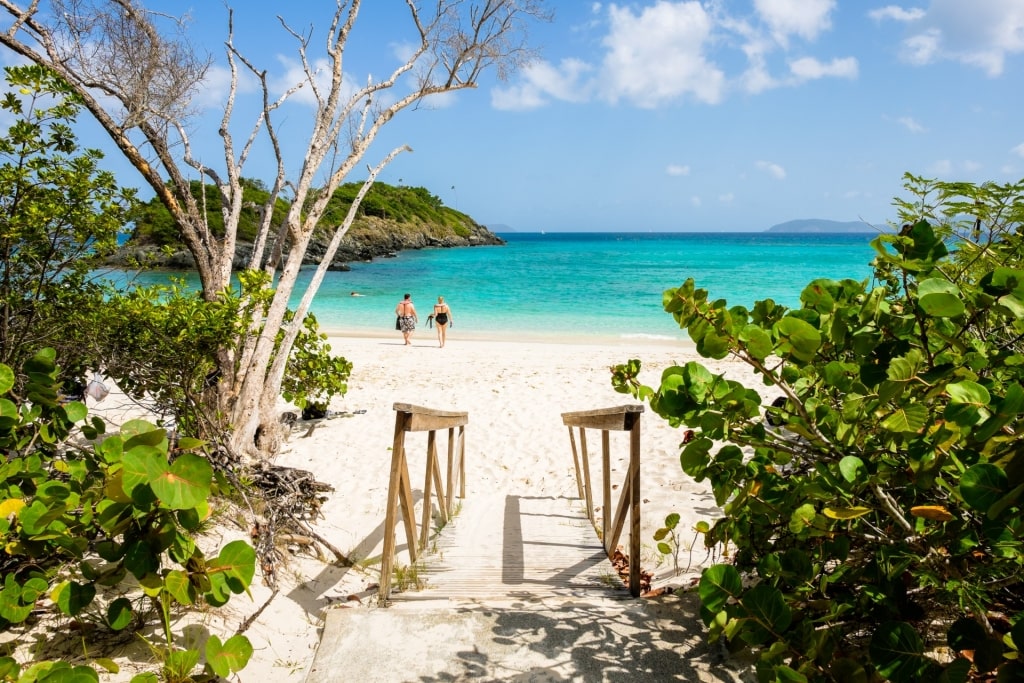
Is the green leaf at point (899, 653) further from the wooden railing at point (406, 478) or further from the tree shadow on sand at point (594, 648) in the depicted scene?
the wooden railing at point (406, 478)

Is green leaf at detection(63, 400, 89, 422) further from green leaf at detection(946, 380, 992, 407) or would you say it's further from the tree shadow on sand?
green leaf at detection(946, 380, 992, 407)

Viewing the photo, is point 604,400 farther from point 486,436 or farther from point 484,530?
point 484,530

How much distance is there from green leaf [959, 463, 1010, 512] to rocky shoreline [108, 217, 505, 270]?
29.0 meters

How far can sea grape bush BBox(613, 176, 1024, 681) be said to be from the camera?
4.41ft

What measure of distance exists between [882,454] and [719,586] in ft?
2.35

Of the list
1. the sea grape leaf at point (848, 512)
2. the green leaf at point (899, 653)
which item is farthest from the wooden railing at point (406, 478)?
the green leaf at point (899, 653)

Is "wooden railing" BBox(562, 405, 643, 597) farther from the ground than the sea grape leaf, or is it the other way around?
the sea grape leaf

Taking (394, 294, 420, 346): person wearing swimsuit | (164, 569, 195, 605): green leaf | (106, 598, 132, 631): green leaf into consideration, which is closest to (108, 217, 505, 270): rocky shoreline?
(394, 294, 420, 346): person wearing swimsuit

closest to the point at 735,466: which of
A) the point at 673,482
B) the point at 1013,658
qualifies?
the point at 1013,658

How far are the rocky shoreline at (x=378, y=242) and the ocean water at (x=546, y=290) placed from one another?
7.18 ft

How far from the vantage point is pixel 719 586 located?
6.48ft

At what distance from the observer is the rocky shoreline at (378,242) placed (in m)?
40.5

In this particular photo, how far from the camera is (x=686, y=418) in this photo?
67.1 inches

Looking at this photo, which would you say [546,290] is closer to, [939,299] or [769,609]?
[769,609]
